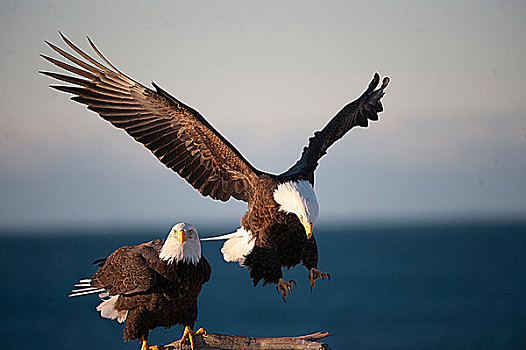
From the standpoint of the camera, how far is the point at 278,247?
591cm

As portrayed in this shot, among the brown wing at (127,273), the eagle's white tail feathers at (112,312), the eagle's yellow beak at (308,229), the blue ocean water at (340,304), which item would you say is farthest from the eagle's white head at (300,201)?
the blue ocean water at (340,304)

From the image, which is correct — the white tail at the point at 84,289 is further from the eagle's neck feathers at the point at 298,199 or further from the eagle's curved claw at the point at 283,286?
the eagle's neck feathers at the point at 298,199

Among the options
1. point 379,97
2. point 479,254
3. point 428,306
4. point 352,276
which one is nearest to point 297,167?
point 379,97

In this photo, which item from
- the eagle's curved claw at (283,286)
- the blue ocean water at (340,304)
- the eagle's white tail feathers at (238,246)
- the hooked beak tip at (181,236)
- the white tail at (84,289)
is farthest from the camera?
Answer: the blue ocean water at (340,304)

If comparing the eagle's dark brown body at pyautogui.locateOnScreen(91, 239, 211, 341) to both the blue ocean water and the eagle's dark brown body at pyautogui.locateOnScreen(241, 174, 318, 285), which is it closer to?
the eagle's dark brown body at pyautogui.locateOnScreen(241, 174, 318, 285)

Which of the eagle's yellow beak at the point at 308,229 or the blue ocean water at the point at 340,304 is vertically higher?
the blue ocean water at the point at 340,304

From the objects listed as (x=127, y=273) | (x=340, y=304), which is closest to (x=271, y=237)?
(x=127, y=273)

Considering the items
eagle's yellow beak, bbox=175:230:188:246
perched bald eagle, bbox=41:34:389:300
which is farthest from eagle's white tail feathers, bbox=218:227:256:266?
eagle's yellow beak, bbox=175:230:188:246

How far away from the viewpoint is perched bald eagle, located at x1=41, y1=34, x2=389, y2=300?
19.1 feet

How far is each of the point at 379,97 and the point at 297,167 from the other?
1.28 metres

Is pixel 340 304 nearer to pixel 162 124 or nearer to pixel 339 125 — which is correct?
pixel 339 125

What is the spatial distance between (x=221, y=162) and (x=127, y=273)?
1220 mm

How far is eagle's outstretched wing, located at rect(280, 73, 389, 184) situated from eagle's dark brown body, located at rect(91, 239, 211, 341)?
1087mm

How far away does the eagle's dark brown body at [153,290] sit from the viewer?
5418 millimetres
